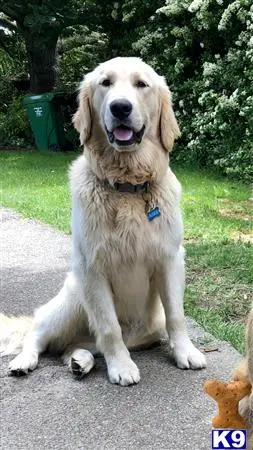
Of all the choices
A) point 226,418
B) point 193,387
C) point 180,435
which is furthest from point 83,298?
point 226,418

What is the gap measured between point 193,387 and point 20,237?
408 centimetres

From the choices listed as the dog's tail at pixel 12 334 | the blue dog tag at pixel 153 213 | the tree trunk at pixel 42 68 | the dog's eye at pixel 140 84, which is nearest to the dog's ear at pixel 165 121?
the dog's eye at pixel 140 84

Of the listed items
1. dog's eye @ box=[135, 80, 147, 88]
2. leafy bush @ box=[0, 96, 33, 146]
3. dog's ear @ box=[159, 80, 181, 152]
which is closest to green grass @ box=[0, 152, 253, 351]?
dog's ear @ box=[159, 80, 181, 152]

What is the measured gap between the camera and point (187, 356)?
3.52m

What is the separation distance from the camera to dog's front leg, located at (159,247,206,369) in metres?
3.51

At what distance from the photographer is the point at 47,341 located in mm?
3715

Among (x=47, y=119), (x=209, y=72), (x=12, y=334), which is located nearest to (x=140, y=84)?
(x=12, y=334)

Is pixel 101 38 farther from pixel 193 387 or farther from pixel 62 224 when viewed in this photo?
pixel 193 387

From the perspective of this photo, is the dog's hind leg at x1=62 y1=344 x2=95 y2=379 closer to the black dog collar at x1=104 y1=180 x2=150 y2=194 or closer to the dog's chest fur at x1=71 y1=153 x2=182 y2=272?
the dog's chest fur at x1=71 y1=153 x2=182 y2=272

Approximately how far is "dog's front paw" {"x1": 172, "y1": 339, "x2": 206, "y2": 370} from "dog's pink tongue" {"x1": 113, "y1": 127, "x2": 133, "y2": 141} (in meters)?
1.20

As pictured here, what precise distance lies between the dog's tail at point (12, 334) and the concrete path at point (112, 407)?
10 centimetres

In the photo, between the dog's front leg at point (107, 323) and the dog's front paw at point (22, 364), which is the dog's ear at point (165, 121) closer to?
the dog's front leg at point (107, 323)

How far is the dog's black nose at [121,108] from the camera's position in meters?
3.40

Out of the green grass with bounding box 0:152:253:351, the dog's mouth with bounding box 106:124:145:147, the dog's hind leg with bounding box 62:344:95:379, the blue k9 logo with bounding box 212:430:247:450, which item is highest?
the dog's mouth with bounding box 106:124:145:147
